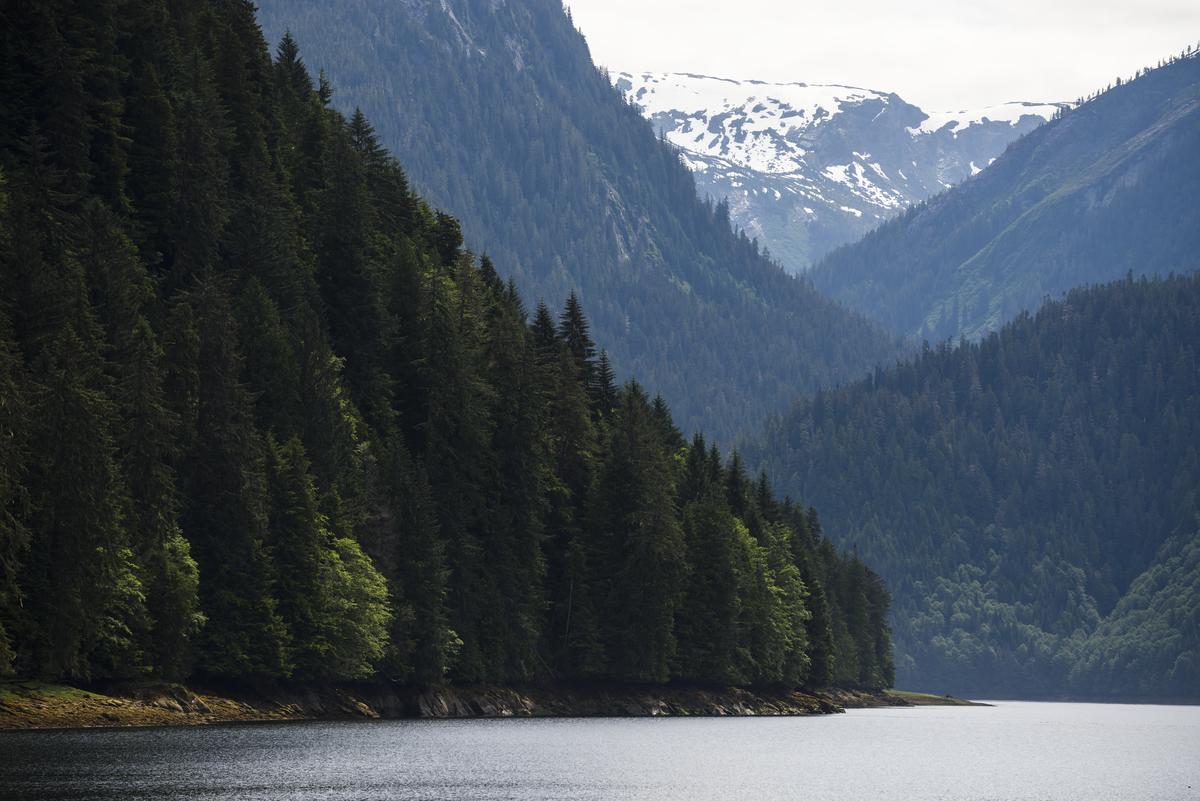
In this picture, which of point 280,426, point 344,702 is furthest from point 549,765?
point 280,426

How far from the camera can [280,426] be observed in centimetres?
8681

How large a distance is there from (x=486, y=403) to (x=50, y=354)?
43212 millimetres

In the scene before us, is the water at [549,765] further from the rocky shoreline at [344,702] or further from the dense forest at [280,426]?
the dense forest at [280,426]

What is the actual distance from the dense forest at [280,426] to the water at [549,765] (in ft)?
24.4

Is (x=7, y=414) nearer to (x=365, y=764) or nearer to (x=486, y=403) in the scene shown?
(x=365, y=764)

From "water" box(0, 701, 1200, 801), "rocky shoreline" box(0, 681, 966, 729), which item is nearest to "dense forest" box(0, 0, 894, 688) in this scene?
"rocky shoreline" box(0, 681, 966, 729)

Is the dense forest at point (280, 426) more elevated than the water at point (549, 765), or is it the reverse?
the dense forest at point (280, 426)

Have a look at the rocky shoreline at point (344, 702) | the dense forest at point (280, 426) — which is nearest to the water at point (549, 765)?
the rocky shoreline at point (344, 702)

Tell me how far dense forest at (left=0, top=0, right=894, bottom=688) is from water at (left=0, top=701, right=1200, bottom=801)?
24.4 ft

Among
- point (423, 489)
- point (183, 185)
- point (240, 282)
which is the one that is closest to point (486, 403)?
point (423, 489)

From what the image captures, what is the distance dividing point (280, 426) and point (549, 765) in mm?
34680

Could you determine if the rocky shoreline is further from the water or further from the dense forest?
the water

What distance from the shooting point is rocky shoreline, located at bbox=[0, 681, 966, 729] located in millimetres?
63031

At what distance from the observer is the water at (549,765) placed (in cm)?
4653
